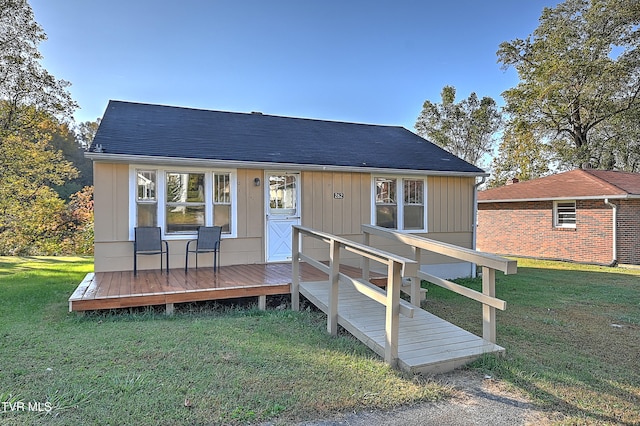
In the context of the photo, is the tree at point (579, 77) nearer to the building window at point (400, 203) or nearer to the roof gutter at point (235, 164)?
the roof gutter at point (235, 164)

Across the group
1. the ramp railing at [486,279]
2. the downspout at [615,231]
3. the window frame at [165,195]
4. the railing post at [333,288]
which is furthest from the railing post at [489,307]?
the downspout at [615,231]

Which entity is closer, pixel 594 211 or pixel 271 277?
pixel 271 277

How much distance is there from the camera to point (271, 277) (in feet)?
20.3

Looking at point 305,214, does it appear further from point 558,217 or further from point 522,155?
point 522,155

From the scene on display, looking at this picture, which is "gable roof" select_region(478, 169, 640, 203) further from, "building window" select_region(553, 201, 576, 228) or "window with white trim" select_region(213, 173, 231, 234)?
"window with white trim" select_region(213, 173, 231, 234)

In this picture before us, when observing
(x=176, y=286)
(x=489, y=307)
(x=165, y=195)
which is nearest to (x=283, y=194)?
(x=165, y=195)

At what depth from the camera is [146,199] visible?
22.2ft

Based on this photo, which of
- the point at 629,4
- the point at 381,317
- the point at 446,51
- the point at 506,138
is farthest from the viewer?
the point at 506,138

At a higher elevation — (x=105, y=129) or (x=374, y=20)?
(x=374, y=20)

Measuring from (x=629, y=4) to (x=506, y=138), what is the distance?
8683mm

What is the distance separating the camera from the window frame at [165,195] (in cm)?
666

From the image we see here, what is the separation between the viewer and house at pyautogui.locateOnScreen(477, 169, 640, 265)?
12242 millimetres

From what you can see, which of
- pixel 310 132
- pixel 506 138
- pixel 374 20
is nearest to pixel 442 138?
pixel 506 138

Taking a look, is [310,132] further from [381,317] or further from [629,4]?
[629,4]
